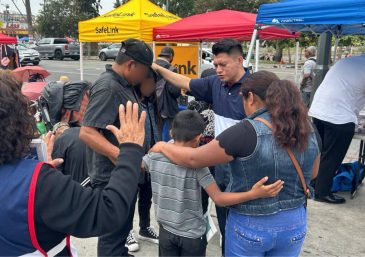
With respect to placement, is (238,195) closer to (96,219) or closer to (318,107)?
(96,219)

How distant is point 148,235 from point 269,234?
6.20ft

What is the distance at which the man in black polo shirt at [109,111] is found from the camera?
2.41 m

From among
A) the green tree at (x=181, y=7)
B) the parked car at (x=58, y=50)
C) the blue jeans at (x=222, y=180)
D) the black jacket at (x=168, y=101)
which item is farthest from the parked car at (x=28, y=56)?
the blue jeans at (x=222, y=180)

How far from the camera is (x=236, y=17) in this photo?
597 centimetres

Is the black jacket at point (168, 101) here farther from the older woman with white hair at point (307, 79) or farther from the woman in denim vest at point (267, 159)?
the older woman with white hair at point (307, 79)

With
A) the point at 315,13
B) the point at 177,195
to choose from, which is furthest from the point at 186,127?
the point at 315,13

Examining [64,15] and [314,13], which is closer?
[314,13]

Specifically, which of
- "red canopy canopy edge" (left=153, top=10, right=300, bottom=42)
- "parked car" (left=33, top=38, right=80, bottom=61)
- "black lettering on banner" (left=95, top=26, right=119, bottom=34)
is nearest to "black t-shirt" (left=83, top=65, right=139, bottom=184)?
"red canopy canopy edge" (left=153, top=10, right=300, bottom=42)

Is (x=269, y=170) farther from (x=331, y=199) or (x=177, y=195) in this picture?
(x=331, y=199)

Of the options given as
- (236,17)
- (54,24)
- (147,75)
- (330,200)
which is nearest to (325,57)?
(236,17)

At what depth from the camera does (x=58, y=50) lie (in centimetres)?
3117

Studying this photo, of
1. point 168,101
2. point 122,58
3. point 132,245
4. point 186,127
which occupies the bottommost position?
point 132,245

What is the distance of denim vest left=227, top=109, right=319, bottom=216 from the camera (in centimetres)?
182

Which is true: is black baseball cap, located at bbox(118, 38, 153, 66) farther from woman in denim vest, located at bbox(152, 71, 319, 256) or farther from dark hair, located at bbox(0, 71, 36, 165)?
dark hair, located at bbox(0, 71, 36, 165)
